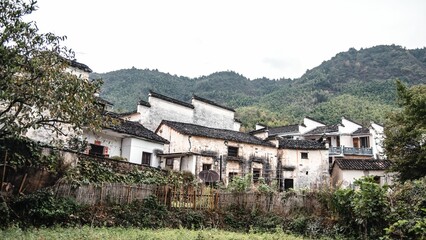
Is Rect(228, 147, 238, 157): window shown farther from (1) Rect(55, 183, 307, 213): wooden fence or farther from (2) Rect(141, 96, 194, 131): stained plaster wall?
(1) Rect(55, 183, 307, 213): wooden fence

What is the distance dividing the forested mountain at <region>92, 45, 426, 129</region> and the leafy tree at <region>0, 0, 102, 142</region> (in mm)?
39334

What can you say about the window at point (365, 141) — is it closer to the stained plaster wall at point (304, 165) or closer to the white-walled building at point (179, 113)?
the stained plaster wall at point (304, 165)

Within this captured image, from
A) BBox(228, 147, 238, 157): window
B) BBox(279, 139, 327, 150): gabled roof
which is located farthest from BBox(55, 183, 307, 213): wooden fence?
BBox(279, 139, 327, 150): gabled roof

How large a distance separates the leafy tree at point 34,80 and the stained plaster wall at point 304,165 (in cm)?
2235

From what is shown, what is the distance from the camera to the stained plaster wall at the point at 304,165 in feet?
98.9

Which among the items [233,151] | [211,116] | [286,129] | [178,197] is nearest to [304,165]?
[233,151]

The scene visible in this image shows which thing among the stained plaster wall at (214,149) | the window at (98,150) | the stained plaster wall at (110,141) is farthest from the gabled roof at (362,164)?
the window at (98,150)

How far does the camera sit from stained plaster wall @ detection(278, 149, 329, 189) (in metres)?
30.2

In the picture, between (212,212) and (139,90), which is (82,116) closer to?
(212,212)

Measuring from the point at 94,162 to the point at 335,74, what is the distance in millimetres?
67154

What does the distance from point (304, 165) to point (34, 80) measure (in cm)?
2500

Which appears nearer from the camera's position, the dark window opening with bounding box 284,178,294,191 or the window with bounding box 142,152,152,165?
the window with bounding box 142,152,152,165

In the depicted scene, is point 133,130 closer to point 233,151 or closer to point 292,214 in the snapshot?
point 233,151

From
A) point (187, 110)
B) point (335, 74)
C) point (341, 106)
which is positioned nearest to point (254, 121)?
point (341, 106)
